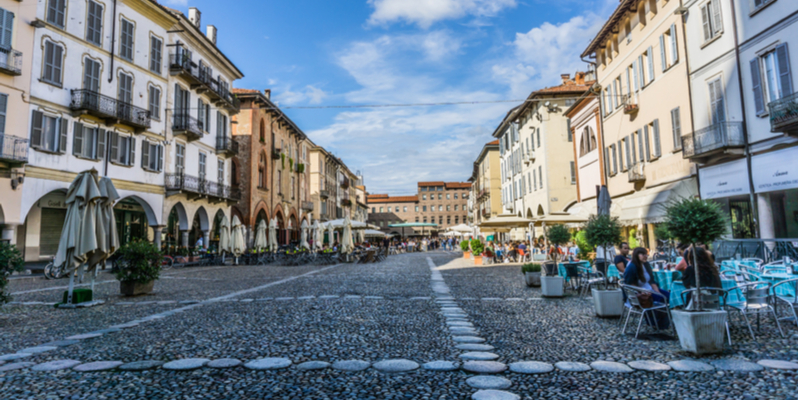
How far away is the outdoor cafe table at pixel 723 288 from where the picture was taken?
632 cm

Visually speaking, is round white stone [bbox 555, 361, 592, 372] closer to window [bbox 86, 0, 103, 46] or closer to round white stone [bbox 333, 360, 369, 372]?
round white stone [bbox 333, 360, 369, 372]

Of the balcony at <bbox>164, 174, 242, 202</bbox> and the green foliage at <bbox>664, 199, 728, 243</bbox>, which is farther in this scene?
the balcony at <bbox>164, 174, 242, 202</bbox>

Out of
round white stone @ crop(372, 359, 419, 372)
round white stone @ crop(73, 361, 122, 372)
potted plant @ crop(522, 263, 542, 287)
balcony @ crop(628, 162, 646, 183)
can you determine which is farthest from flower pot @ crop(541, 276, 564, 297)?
balcony @ crop(628, 162, 646, 183)

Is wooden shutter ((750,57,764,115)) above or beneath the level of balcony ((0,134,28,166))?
above

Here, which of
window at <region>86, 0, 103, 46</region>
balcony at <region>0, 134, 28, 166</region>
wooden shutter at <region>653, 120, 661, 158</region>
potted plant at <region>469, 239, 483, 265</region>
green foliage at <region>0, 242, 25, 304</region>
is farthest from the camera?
potted plant at <region>469, 239, 483, 265</region>

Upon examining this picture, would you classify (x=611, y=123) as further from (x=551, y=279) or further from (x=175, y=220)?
(x=175, y=220)

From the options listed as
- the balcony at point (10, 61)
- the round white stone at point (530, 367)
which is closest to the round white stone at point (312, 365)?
the round white stone at point (530, 367)

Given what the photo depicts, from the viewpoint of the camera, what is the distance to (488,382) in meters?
4.20

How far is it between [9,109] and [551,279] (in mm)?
18848

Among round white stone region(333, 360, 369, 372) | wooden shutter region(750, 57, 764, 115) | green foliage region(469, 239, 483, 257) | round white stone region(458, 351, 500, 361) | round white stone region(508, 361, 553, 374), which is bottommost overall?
round white stone region(508, 361, 553, 374)

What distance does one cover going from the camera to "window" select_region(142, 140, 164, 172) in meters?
22.6

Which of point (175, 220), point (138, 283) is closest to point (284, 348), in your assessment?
point (138, 283)

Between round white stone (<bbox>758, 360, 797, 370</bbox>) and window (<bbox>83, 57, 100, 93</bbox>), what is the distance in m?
23.2

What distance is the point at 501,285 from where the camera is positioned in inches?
504
